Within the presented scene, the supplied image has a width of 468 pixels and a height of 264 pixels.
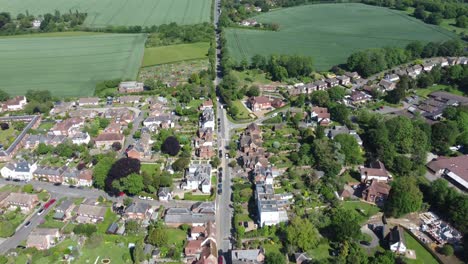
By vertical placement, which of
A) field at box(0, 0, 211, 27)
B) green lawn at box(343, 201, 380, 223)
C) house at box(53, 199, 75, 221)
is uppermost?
field at box(0, 0, 211, 27)

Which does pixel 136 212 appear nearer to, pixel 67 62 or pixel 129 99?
pixel 129 99

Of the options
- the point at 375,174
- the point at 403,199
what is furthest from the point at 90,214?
the point at 375,174

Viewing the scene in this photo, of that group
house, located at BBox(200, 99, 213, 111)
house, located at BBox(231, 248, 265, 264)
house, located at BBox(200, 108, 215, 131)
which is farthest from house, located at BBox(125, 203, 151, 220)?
house, located at BBox(200, 99, 213, 111)

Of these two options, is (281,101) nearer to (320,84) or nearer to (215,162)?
(320,84)

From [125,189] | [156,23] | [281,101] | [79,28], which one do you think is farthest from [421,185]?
[79,28]

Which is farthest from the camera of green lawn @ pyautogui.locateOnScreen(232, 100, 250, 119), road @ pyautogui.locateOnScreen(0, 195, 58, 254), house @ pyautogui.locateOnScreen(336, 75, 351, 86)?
house @ pyautogui.locateOnScreen(336, 75, 351, 86)

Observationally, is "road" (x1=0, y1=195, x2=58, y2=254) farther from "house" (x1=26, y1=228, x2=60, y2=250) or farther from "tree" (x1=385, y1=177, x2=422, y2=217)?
"tree" (x1=385, y1=177, x2=422, y2=217)
